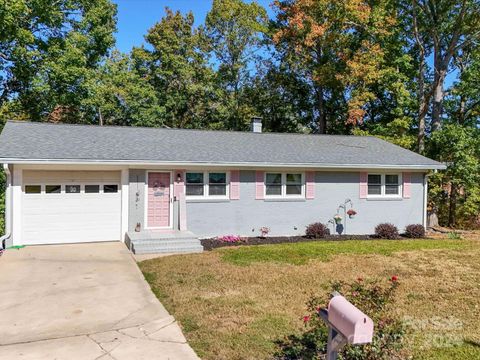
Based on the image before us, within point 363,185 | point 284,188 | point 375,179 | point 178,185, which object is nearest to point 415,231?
point 375,179

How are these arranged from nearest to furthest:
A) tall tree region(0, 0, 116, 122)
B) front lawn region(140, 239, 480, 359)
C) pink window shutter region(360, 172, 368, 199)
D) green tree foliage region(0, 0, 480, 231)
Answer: front lawn region(140, 239, 480, 359) → pink window shutter region(360, 172, 368, 199) → tall tree region(0, 0, 116, 122) → green tree foliage region(0, 0, 480, 231)

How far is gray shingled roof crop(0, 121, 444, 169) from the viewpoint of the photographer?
37.4 feet

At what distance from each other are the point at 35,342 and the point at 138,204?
7.41m

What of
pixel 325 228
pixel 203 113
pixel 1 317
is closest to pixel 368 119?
pixel 203 113

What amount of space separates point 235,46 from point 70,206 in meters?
20.7

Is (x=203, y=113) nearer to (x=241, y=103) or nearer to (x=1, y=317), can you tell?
(x=241, y=103)

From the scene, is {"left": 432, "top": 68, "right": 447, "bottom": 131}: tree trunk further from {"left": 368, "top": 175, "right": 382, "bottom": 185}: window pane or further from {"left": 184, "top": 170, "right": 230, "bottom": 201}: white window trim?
{"left": 184, "top": 170, "right": 230, "bottom": 201}: white window trim

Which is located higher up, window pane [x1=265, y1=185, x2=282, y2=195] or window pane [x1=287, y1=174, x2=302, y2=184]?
window pane [x1=287, y1=174, x2=302, y2=184]

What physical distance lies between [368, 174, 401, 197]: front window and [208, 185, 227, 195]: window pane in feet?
18.6

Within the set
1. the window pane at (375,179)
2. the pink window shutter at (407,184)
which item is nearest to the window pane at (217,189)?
the window pane at (375,179)

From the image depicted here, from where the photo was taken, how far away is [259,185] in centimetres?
1345

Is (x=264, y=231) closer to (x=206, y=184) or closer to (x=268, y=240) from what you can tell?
(x=268, y=240)

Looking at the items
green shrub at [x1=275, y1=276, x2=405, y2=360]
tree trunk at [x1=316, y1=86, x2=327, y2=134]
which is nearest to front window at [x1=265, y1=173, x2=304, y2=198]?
green shrub at [x1=275, y1=276, x2=405, y2=360]

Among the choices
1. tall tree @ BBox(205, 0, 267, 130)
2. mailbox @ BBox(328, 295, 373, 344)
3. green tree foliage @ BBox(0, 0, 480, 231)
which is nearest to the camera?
mailbox @ BBox(328, 295, 373, 344)
